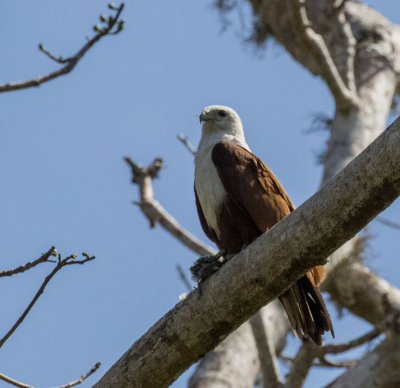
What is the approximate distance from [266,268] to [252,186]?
117 centimetres

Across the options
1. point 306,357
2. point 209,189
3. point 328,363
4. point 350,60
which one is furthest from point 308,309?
point 350,60

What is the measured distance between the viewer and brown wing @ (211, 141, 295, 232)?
414 cm

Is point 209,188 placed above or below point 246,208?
above

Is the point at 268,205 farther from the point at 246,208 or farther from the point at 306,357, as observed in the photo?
the point at 306,357

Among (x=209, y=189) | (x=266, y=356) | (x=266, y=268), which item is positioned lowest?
(x=266, y=268)

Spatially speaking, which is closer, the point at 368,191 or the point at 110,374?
the point at 368,191

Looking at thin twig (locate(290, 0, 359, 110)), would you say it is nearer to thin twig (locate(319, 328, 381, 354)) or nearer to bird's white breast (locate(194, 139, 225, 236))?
bird's white breast (locate(194, 139, 225, 236))

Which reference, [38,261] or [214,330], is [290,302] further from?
[38,261]

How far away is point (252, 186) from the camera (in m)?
4.23

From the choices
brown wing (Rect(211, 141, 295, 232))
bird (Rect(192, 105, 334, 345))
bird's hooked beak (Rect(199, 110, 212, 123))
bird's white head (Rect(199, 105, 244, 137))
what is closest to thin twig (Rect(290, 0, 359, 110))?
bird's white head (Rect(199, 105, 244, 137))

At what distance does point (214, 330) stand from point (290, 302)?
33.1 inches

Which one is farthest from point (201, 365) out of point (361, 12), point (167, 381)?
point (361, 12)

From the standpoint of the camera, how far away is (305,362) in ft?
16.2

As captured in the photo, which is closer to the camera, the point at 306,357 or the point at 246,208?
the point at 246,208
